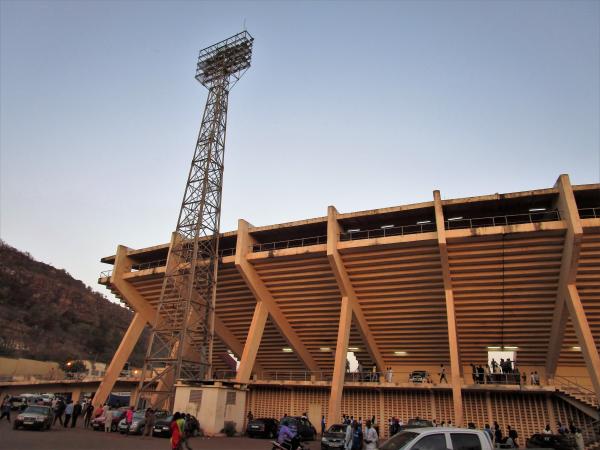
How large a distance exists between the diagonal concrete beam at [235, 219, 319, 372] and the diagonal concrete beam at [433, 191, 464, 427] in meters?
11.4

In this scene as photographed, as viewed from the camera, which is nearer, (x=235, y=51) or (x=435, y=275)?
(x=435, y=275)

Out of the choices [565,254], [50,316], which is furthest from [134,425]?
[50,316]

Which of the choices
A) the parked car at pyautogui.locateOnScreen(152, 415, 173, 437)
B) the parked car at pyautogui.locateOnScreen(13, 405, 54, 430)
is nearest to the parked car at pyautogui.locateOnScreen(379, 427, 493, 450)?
the parked car at pyautogui.locateOnScreen(152, 415, 173, 437)

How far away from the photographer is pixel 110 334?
114 meters

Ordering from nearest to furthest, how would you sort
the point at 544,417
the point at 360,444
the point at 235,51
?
the point at 360,444, the point at 544,417, the point at 235,51

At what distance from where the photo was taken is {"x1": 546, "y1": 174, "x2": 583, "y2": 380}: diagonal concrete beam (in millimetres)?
20281

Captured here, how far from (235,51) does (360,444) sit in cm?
3088

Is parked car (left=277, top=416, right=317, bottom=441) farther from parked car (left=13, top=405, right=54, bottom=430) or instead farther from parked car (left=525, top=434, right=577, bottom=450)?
parked car (left=13, top=405, right=54, bottom=430)

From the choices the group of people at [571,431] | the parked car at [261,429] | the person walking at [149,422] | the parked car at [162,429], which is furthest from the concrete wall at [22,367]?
the group of people at [571,431]

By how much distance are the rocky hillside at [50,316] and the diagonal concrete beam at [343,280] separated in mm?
79740

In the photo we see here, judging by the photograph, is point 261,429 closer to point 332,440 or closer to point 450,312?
point 332,440

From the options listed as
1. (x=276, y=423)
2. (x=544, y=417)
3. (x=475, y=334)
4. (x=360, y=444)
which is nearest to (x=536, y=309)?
(x=475, y=334)

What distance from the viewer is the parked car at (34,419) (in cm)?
2066

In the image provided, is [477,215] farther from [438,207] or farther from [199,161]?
[199,161]
